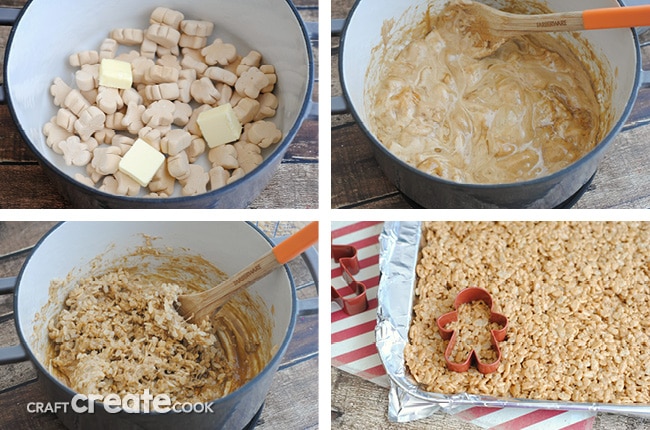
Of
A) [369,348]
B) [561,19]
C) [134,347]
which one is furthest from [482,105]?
[134,347]

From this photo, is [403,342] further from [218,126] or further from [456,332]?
[218,126]

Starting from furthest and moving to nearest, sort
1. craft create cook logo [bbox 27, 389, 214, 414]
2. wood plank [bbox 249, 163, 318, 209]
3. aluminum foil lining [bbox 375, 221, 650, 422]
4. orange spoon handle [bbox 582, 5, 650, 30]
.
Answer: wood plank [bbox 249, 163, 318, 209], aluminum foil lining [bbox 375, 221, 650, 422], orange spoon handle [bbox 582, 5, 650, 30], craft create cook logo [bbox 27, 389, 214, 414]

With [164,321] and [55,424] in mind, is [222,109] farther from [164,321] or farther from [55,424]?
[55,424]

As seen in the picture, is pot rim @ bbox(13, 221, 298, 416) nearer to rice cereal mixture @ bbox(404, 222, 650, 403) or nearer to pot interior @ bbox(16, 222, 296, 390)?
pot interior @ bbox(16, 222, 296, 390)

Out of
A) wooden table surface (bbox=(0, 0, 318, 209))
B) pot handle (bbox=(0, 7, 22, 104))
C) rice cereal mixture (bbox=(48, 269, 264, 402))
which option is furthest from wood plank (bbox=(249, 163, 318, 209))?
pot handle (bbox=(0, 7, 22, 104))

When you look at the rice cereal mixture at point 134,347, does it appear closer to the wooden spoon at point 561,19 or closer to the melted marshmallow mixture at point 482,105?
the melted marshmallow mixture at point 482,105

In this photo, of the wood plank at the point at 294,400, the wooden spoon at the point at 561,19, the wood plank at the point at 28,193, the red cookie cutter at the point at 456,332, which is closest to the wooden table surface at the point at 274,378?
the wood plank at the point at 294,400
